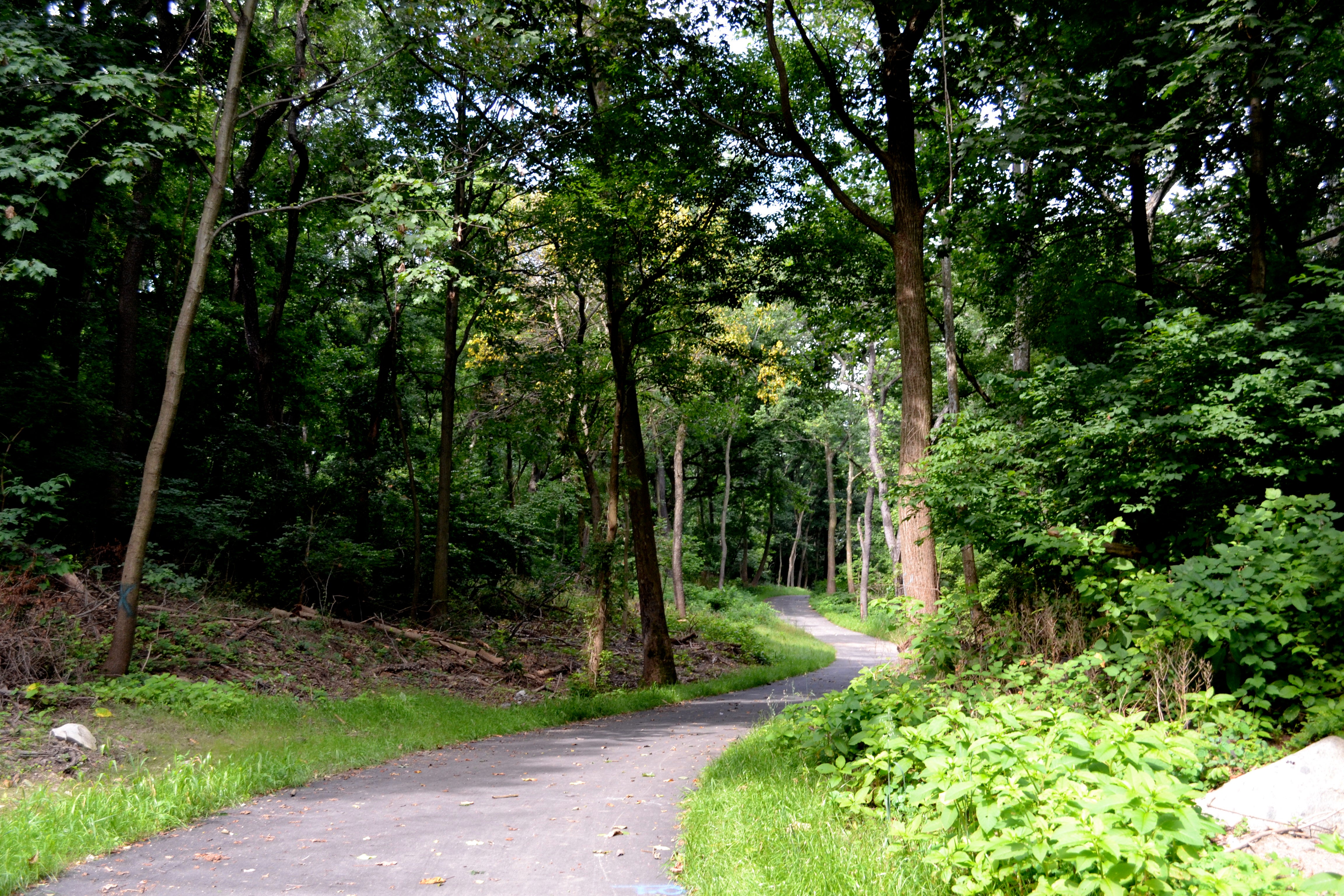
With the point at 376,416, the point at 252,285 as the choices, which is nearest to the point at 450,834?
the point at 376,416

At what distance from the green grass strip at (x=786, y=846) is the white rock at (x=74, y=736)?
18.2 ft

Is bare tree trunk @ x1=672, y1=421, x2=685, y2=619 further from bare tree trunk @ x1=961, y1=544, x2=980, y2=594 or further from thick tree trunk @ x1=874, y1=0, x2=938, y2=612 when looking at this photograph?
thick tree trunk @ x1=874, y1=0, x2=938, y2=612

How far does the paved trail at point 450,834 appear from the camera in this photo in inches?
173

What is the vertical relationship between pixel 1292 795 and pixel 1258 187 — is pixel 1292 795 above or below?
below

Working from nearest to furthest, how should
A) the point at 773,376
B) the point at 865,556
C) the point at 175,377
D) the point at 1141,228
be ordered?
the point at 175,377
the point at 1141,228
the point at 773,376
the point at 865,556

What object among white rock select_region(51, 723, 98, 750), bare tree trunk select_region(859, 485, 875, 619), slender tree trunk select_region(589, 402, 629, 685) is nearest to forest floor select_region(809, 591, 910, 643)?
bare tree trunk select_region(859, 485, 875, 619)

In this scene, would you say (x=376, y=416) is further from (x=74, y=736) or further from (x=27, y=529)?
(x=74, y=736)

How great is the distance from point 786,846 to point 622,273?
12216 mm

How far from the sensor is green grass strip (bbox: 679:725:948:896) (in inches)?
153

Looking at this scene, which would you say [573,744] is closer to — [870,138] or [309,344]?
[870,138]

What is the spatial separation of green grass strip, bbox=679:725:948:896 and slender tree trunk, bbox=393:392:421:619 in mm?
11283

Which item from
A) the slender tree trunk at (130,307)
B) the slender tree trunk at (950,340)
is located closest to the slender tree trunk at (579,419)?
the slender tree trunk at (950,340)

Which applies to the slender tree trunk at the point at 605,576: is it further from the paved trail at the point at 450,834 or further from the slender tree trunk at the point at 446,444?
the paved trail at the point at 450,834

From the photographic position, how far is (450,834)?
210 inches
